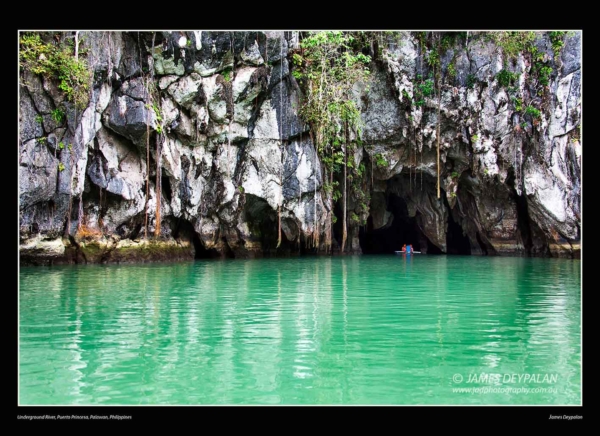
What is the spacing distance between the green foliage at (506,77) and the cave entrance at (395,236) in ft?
32.9

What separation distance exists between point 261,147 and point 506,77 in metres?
10.7

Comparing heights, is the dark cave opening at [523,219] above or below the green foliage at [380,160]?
below

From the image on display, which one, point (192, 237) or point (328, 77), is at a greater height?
point (328, 77)

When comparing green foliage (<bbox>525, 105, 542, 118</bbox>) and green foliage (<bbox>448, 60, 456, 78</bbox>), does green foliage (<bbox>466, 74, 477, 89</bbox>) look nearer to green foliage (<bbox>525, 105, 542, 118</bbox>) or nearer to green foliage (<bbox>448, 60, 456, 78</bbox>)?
green foliage (<bbox>448, 60, 456, 78</bbox>)

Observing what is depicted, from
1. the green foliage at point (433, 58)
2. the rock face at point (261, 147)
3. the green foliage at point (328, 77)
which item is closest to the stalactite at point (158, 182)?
the rock face at point (261, 147)

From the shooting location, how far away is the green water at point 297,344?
4.45 metres

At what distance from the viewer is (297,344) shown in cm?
595

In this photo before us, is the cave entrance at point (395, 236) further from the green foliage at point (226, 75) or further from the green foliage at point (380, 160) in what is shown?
the green foliage at point (226, 75)

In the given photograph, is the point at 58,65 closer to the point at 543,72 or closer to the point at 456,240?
the point at 543,72

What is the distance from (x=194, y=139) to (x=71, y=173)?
4.87m

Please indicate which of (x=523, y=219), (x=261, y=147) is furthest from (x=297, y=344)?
(x=523, y=219)

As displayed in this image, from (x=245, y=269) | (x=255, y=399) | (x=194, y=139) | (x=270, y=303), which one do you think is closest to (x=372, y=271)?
(x=245, y=269)

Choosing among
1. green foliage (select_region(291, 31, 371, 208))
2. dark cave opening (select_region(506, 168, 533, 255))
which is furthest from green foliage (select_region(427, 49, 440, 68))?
dark cave opening (select_region(506, 168, 533, 255))

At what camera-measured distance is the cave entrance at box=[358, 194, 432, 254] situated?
30875 millimetres
